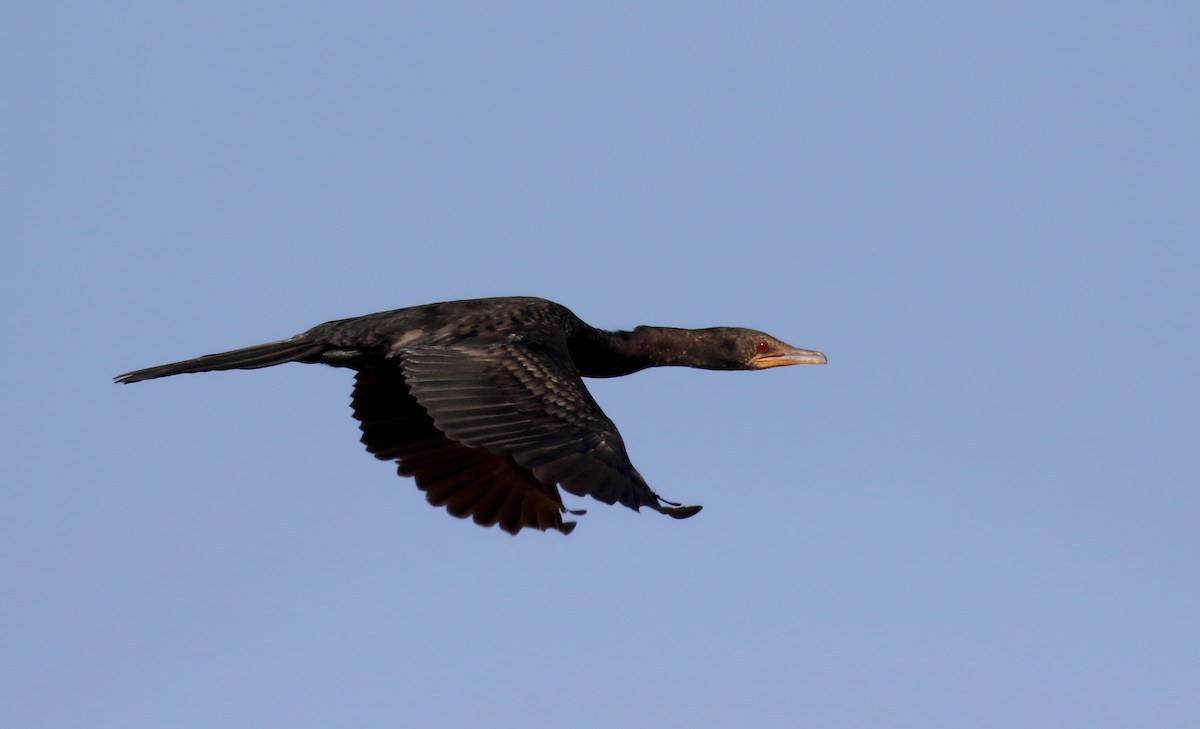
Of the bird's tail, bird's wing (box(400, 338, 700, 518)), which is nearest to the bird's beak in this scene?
bird's wing (box(400, 338, 700, 518))

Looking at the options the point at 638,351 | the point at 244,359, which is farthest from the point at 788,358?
the point at 244,359

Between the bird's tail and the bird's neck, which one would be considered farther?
the bird's neck

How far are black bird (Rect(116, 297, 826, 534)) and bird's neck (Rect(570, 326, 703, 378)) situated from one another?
0.01m

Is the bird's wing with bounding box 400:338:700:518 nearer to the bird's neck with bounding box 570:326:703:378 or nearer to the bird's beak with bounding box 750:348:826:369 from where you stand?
the bird's neck with bounding box 570:326:703:378

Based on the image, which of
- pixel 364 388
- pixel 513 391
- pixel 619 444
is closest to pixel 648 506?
pixel 619 444

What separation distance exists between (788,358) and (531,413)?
3.59m

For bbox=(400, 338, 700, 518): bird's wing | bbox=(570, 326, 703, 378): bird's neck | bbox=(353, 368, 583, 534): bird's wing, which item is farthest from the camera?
bbox=(570, 326, 703, 378): bird's neck

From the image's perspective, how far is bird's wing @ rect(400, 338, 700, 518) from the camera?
10172 mm

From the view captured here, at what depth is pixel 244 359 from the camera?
1210 centimetres

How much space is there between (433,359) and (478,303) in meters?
1.08

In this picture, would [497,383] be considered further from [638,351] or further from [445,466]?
[638,351]

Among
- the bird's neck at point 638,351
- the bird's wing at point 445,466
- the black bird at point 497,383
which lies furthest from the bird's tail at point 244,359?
the bird's neck at point 638,351

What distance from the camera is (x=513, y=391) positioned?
440 inches

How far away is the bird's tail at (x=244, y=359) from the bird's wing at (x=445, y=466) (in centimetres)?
55
